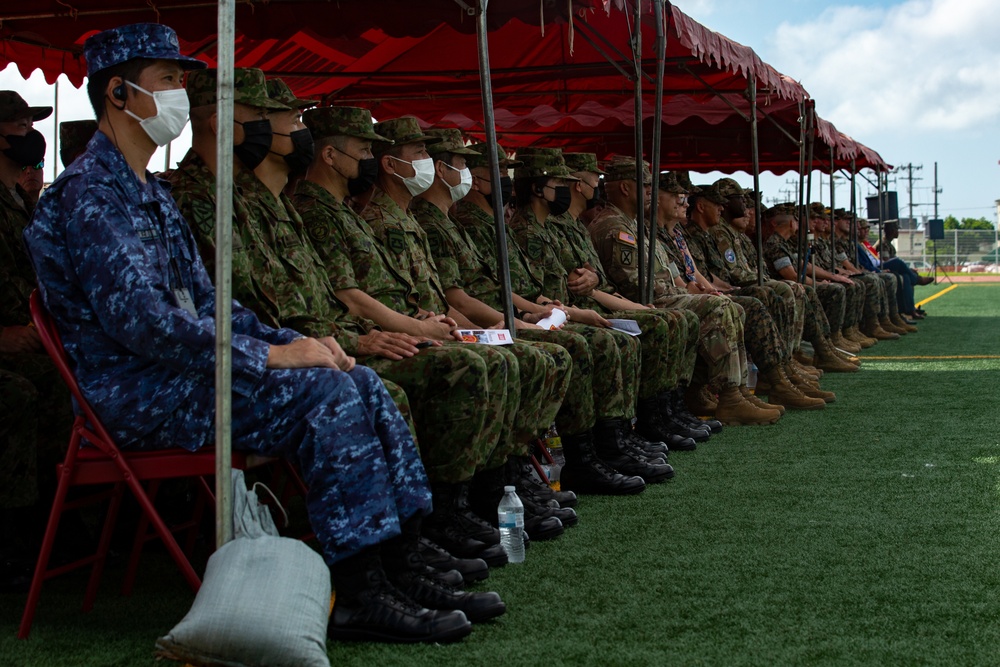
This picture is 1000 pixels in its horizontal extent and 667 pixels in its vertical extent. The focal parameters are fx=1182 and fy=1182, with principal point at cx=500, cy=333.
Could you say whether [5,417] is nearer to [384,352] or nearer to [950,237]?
[384,352]

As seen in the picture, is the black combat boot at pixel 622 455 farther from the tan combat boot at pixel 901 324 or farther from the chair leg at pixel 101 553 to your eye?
the tan combat boot at pixel 901 324

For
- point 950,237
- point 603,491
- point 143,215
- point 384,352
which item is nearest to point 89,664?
point 143,215

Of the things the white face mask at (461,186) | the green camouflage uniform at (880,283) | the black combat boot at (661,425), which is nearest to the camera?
the white face mask at (461,186)

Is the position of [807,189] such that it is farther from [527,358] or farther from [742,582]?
[742,582]

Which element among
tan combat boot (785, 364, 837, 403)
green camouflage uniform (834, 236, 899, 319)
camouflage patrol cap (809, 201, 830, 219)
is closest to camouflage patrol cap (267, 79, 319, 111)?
tan combat boot (785, 364, 837, 403)

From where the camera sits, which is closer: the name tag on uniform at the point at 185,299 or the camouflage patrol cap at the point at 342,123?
the name tag on uniform at the point at 185,299

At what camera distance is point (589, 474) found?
557 centimetres

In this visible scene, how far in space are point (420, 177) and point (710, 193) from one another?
224 inches

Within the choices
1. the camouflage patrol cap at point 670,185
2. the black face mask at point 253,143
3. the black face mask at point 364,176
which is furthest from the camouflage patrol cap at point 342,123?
the camouflage patrol cap at point 670,185

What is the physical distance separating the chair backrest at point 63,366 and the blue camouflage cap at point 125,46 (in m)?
0.70

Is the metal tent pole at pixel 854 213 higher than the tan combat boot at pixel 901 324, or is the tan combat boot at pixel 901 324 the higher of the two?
the metal tent pole at pixel 854 213

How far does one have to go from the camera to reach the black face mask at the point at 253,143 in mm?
4223

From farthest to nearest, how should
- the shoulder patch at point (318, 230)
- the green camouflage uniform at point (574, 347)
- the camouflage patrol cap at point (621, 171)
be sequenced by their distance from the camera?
the camouflage patrol cap at point (621, 171), the green camouflage uniform at point (574, 347), the shoulder patch at point (318, 230)

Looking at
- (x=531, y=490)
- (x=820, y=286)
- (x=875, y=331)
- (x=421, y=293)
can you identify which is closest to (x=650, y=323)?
(x=421, y=293)
